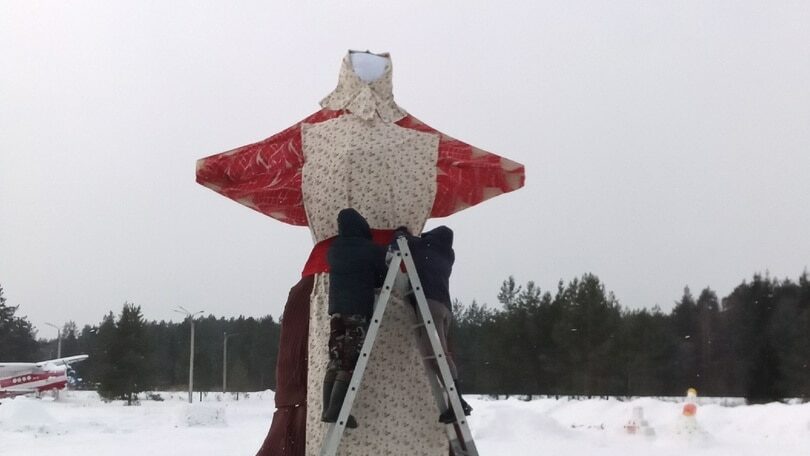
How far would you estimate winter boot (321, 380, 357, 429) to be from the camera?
2070mm

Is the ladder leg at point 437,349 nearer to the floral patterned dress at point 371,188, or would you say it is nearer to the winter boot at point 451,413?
the winter boot at point 451,413

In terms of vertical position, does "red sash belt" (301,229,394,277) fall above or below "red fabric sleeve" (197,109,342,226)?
below

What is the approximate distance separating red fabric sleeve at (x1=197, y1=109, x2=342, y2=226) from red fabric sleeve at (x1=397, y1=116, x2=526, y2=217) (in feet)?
1.32

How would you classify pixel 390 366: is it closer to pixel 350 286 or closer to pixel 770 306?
pixel 350 286

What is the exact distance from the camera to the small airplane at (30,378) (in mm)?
42375

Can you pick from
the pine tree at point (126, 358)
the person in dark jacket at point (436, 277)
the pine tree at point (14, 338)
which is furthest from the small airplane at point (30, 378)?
the person in dark jacket at point (436, 277)

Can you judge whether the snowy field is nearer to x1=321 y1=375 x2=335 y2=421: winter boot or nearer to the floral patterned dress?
the floral patterned dress

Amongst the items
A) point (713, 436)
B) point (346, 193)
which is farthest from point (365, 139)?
point (713, 436)

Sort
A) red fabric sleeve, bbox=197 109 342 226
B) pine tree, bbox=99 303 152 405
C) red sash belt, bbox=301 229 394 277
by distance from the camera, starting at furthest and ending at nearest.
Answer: pine tree, bbox=99 303 152 405
red fabric sleeve, bbox=197 109 342 226
red sash belt, bbox=301 229 394 277

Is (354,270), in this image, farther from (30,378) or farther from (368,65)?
(30,378)

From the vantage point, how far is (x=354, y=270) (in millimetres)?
2168

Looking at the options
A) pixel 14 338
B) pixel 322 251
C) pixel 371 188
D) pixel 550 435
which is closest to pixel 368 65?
pixel 371 188

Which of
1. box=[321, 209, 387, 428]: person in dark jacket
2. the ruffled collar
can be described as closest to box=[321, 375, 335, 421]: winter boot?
box=[321, 209, 387, 428]: person in dark jacket

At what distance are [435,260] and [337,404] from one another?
498mm
